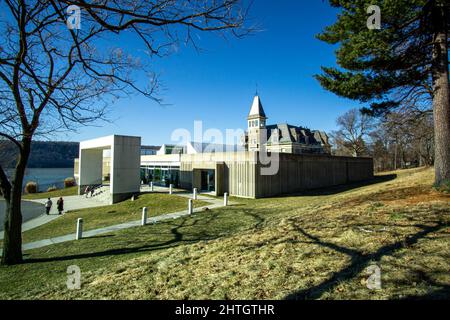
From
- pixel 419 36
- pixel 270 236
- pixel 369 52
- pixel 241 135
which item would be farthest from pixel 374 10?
pixel 241 135

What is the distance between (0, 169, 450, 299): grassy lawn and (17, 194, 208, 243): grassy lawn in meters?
5.24

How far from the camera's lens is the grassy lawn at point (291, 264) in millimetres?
3346

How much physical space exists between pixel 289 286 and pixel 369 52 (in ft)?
30.6

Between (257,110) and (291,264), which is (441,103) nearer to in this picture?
(291,264)

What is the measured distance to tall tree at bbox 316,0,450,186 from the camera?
27.7 feet

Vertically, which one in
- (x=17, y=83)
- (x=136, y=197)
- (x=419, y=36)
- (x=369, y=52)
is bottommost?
(x=136, y=197)

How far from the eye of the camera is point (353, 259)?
406cm

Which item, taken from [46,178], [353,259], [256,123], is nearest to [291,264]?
[353,259]

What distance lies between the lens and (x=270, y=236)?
20.6ft

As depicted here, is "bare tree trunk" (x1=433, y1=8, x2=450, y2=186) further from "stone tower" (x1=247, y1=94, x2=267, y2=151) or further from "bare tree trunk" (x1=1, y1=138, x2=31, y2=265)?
"stone tower" (x1=247, y1=94, x2=267, y2=151)

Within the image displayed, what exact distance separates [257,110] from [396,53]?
147 ft

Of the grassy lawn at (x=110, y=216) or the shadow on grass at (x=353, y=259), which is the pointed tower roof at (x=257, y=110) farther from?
the shadow on grass at (x=353, y=259)

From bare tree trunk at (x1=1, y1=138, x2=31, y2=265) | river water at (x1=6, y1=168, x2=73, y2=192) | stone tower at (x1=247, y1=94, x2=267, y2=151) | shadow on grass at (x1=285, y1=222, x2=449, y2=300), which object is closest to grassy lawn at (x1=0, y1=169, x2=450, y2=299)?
shadow on grass at (x1=285, y1=222, x2=449, y2=300)
